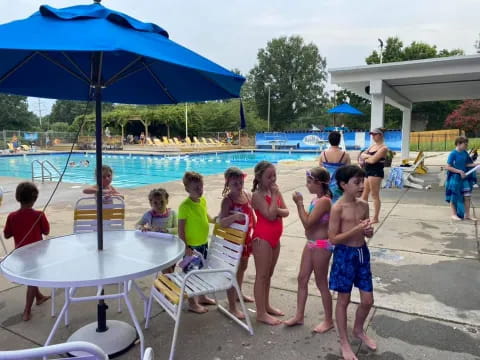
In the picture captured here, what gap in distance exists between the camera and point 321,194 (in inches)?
114

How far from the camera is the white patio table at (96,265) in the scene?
2.30 metres

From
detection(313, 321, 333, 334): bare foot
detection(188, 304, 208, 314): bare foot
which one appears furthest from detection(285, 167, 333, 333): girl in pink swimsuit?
detection(188, 304, 208, 314): bare foot

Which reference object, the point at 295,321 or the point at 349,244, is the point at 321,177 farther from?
the point at 295,321

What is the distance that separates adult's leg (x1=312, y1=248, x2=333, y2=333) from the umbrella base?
146 cm

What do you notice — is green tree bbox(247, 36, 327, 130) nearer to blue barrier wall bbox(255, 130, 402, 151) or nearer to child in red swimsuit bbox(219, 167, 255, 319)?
blue barrier wall bbox(255, 130, 402, 151)

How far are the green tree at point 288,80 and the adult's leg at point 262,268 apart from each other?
57.9m

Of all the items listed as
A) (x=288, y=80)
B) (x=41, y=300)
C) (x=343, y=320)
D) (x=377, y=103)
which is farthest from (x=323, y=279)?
(x=288, y=80)

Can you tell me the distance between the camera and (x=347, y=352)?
8.50 ft

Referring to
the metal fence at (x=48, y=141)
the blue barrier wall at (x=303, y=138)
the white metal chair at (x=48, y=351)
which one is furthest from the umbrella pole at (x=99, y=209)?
the metal fence at (x=48, y=141)

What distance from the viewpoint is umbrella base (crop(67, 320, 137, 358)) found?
2709mm

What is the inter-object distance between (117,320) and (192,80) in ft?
7.41

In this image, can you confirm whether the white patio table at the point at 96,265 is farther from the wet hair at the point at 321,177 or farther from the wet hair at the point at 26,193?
the wet hair at the point at 321,177

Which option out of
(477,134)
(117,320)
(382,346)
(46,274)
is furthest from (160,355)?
(477,134)

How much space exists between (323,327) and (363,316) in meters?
0.39
